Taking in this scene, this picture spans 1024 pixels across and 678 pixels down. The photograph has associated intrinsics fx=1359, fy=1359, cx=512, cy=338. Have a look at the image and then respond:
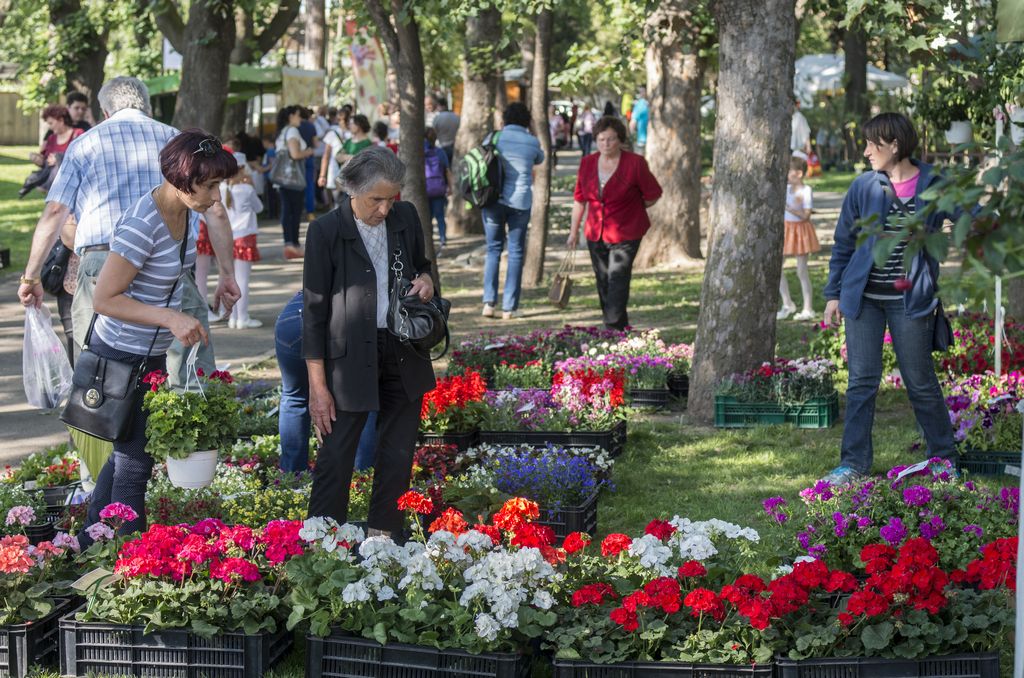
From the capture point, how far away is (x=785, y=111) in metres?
8.57

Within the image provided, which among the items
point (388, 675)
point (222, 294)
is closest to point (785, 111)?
point (222, 294)

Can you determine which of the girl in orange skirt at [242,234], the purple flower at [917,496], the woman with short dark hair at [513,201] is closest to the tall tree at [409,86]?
the woman with short dark hair at [513,201]

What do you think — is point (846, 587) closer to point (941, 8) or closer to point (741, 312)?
point (741, 312)

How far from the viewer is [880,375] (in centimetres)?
677

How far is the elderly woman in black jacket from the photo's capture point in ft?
17.0

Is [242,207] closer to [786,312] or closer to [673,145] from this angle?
[786,312]

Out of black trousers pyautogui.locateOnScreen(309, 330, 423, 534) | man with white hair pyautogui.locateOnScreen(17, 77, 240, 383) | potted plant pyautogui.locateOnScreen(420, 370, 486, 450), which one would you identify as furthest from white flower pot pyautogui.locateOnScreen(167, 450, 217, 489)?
potted plant pyautogui.locateOnScreen(420, 370, 486, 450)

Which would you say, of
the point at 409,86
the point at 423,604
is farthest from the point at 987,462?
the point at 409,86

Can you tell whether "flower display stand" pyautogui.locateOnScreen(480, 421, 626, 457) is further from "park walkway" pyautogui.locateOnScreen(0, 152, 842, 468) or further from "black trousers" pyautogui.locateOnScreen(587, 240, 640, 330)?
"black trousers" pyautogui.locateOnScreen(587, 240, 640, 330)

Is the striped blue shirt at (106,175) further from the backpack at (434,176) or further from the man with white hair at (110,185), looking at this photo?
the backpack at (434,176)

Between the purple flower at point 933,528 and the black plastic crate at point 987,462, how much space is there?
214 cm

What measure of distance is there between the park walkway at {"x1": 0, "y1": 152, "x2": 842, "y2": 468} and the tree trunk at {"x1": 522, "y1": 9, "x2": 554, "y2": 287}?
25.9 inches

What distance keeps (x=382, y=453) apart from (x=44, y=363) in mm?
2926

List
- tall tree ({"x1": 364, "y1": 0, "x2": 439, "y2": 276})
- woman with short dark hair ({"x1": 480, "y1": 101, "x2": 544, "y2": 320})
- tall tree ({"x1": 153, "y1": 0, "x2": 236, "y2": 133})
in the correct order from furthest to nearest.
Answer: tall tree ({"x1": 153, "y1": 0, "x2": 236, "y2": 133}), woman with short dark hair ({"x1": 480, "y1": 101, "x2": 544, "y2": 320}), tall tree ({"x1": 364, "y1": 0, "x2": 439, "y2": 276})
